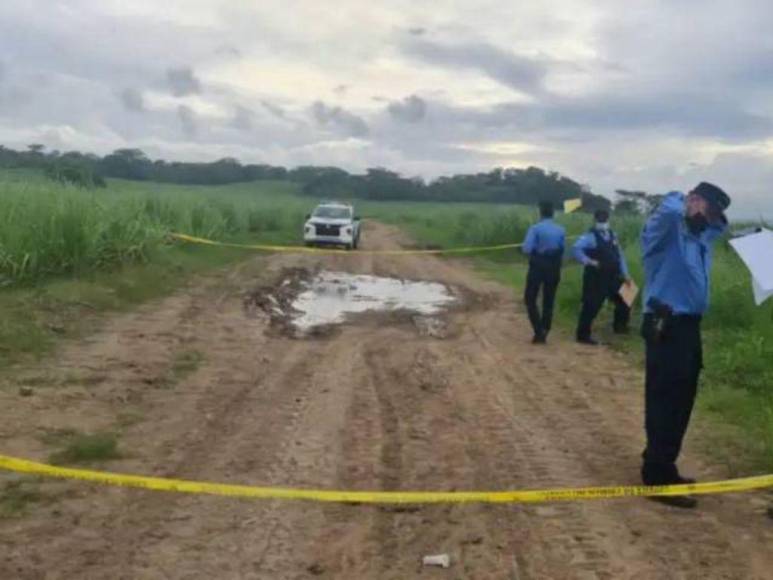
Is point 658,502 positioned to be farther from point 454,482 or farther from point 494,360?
point 494,360

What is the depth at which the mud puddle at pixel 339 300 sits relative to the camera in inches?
564

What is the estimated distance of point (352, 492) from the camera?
19.2 feet

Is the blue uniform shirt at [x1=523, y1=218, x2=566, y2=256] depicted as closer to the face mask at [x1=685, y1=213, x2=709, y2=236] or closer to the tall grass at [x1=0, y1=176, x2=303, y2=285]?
the face mask at [x1=685, y1=213, x2=709, y2=236]

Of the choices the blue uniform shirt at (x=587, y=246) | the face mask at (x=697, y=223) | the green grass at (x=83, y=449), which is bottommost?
the green grass at (x=83, y=449)

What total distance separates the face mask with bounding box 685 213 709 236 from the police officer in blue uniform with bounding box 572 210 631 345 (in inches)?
273

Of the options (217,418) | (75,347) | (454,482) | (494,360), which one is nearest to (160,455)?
(217,418)

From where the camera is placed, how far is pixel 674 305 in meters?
5.93

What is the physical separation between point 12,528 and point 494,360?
6748mm

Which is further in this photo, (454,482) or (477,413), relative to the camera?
(477,413)

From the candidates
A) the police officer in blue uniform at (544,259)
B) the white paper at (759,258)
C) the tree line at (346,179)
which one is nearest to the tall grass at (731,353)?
the police officer in blue uniform at (544,259)

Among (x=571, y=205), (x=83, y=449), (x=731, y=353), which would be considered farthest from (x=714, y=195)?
(x=571, y=205)

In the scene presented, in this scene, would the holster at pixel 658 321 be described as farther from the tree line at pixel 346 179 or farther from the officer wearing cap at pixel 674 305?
the tree line at pixel 346 179

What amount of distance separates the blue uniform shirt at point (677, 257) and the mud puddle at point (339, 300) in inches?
288

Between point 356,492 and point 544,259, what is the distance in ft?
24.1
